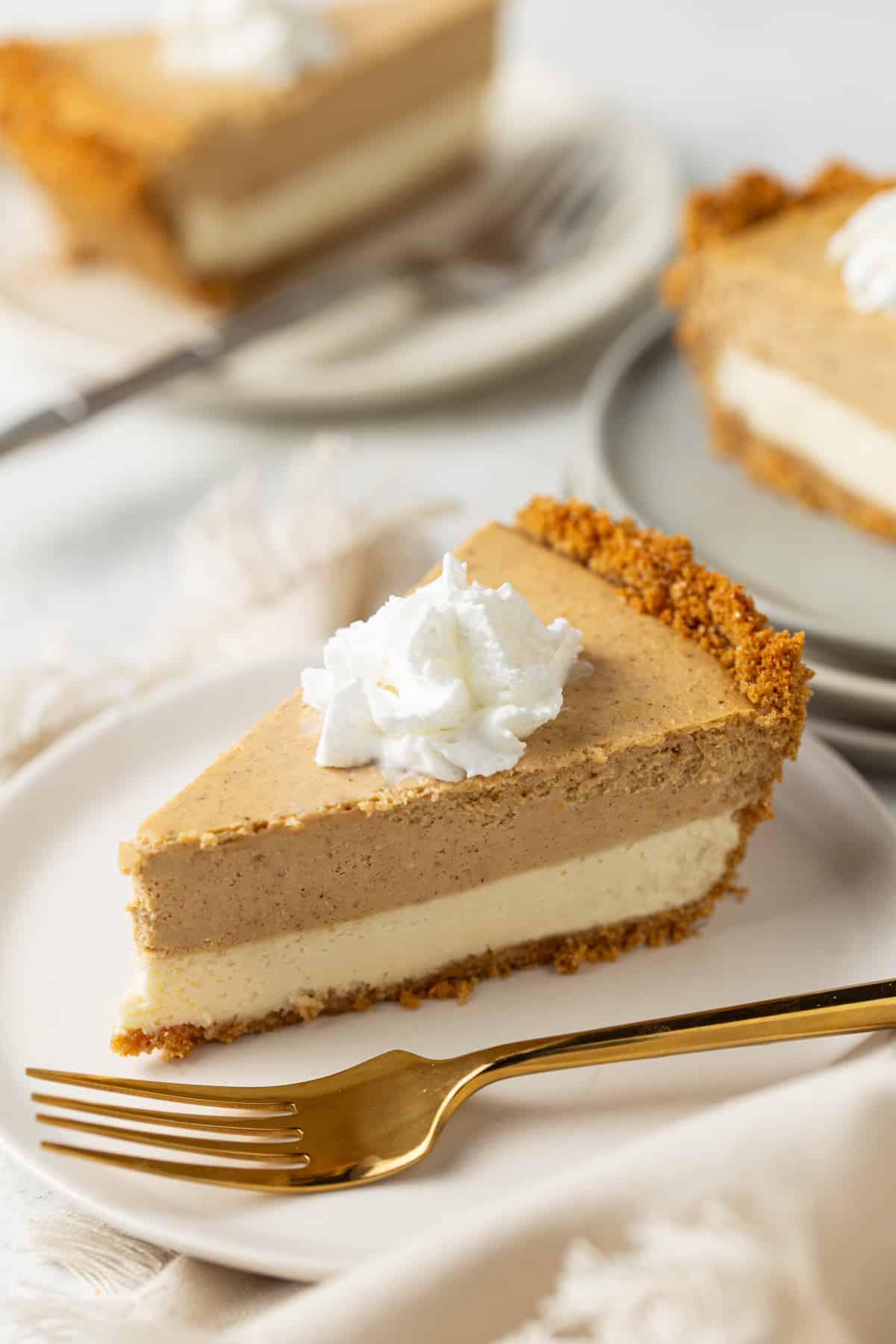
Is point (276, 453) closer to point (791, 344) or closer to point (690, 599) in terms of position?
point (791, 344)

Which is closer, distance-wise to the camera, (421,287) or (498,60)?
(421,287)

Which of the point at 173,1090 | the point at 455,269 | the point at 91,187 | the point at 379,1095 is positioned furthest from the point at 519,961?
the point at 91,187

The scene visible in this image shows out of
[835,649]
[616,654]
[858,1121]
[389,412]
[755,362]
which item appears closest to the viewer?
[858,1121]

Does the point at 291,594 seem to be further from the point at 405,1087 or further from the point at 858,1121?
the point at 858,1121

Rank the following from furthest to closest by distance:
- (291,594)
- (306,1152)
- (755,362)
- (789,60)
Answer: (789,60), (755,362), (291,594), (306,1152)

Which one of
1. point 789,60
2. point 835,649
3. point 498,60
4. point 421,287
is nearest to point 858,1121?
point 835,649

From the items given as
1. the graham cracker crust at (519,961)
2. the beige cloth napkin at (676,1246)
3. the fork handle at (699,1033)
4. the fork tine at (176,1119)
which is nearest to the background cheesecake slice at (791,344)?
the graham cracker crust at (519,961)
